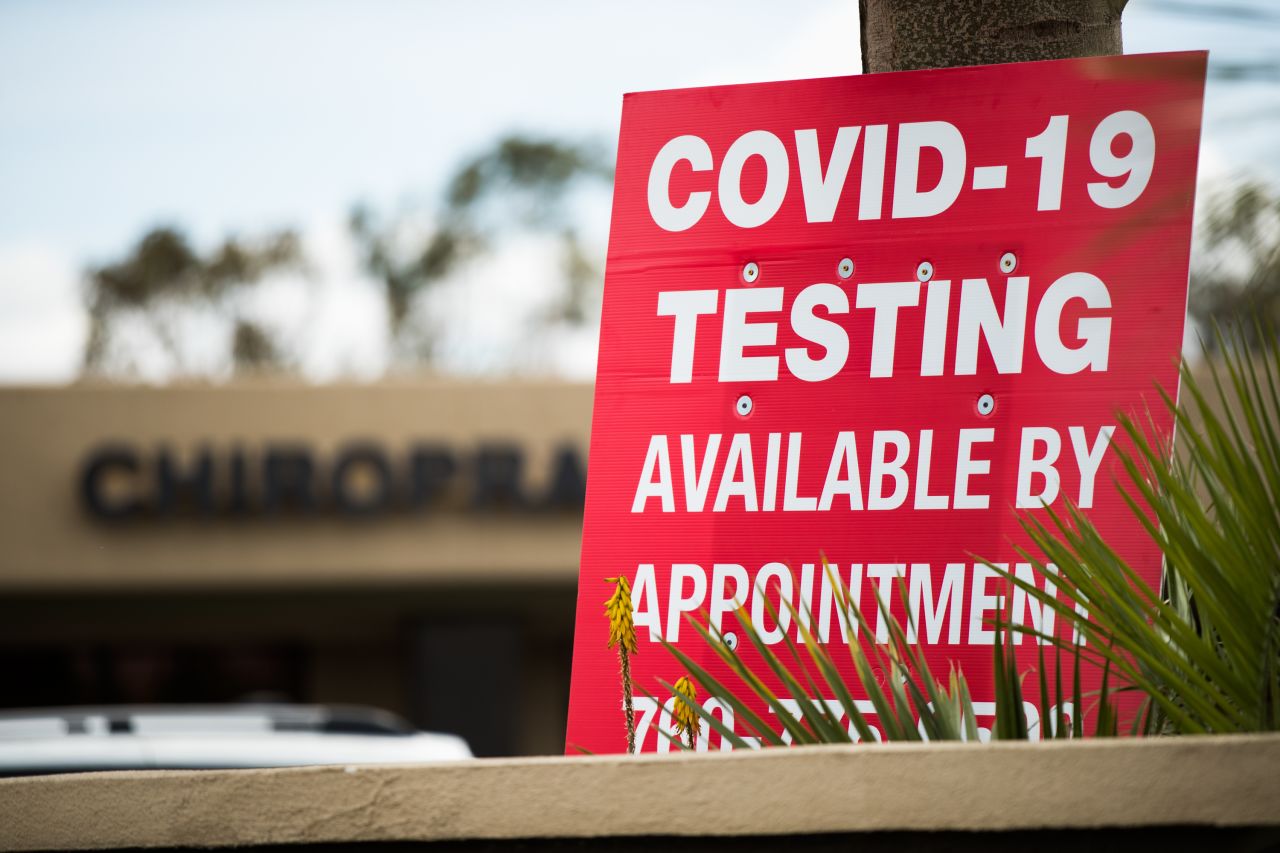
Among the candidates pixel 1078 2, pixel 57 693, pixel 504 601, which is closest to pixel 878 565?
pixel 1078 2

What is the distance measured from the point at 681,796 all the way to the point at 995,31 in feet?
6.73

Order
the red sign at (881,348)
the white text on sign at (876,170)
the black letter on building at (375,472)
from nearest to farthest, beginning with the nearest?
the red sign at (881,348) < the white text on sign at (876,170) < the black letter on building at (375,472)

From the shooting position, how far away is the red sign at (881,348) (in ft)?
11.2

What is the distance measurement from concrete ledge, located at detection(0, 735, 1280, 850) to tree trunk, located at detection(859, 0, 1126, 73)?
1.87m

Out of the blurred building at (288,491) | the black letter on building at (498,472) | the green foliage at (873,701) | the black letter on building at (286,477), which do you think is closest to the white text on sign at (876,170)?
the green foliage at (873,701)

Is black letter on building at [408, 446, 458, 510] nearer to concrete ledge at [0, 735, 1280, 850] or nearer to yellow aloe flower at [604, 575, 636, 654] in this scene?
yellow aloe flower at [604, 575, 636, 654]

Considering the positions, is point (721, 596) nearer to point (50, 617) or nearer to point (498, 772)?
point (498, 772)

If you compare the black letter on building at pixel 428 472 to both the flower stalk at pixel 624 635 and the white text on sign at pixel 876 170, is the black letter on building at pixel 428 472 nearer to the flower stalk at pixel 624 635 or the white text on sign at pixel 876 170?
the white text on sign at pixel 876 170

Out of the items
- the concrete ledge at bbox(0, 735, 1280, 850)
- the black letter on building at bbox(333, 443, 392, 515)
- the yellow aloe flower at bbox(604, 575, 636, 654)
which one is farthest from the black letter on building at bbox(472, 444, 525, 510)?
the concrete ledge at bbox(0, 735, 1280, 850)

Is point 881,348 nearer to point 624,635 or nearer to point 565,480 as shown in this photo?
point 624,635

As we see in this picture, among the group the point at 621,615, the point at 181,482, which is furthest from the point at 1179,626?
the point at 181,482

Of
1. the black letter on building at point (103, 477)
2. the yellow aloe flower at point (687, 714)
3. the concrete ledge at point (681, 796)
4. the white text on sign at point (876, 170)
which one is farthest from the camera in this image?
the black letter on building at point (103, 477)

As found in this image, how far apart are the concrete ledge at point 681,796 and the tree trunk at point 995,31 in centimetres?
187

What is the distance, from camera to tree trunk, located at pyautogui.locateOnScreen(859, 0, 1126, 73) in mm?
3656
